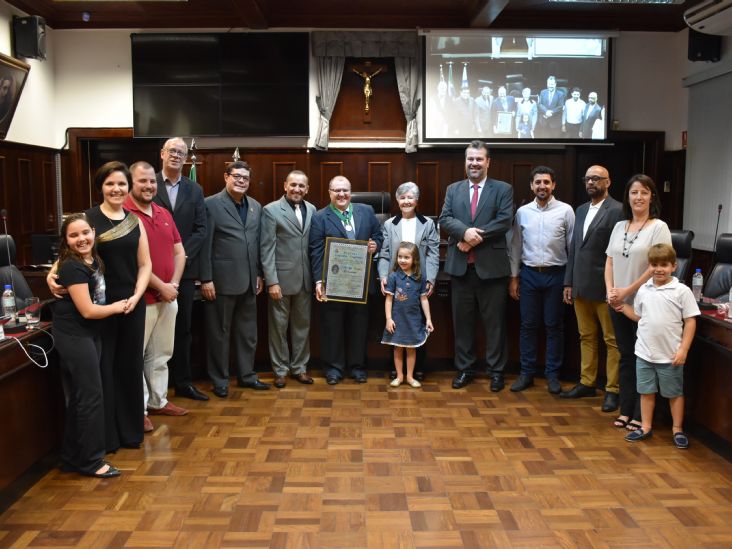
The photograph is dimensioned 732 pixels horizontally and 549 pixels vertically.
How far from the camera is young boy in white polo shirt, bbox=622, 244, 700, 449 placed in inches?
146

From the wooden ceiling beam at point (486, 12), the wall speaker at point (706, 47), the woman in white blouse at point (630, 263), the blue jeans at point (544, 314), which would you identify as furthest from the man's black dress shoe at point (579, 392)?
the wall speaker at point (706, 47)

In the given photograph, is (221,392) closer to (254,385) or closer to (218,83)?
(254,385)

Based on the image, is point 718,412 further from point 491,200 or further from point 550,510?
point 491,200

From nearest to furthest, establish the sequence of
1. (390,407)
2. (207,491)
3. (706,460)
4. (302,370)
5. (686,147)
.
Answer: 1. (207,491)
2. (706,460)
3. (390,407)
4. (302,370)
5. (686,147)

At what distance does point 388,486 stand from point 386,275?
6.68 feet

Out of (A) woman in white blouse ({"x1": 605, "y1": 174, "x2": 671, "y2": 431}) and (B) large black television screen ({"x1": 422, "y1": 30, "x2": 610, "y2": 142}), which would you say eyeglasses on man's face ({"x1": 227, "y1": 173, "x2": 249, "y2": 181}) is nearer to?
(A) woman in white blouse ({"x1": 605, "y1": 174, "x2": 671, "y2": 431})

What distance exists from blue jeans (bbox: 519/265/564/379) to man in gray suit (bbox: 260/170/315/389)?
1.55 metres

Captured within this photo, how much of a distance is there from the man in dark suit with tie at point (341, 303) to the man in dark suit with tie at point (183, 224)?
864mm

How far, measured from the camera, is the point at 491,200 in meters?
4.83

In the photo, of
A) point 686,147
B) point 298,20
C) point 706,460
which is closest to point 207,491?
point 706,460

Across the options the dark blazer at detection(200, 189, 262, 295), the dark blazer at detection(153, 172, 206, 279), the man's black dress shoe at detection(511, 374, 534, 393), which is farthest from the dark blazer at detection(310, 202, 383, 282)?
the man's black dress shoe at detection(511, 374, 534, 393)

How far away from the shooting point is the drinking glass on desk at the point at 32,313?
355 cm

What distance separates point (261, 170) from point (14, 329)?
16.4 feet

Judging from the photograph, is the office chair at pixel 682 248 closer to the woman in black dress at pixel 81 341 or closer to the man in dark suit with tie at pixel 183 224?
the man in dark suit with tie at pixel 183 224
